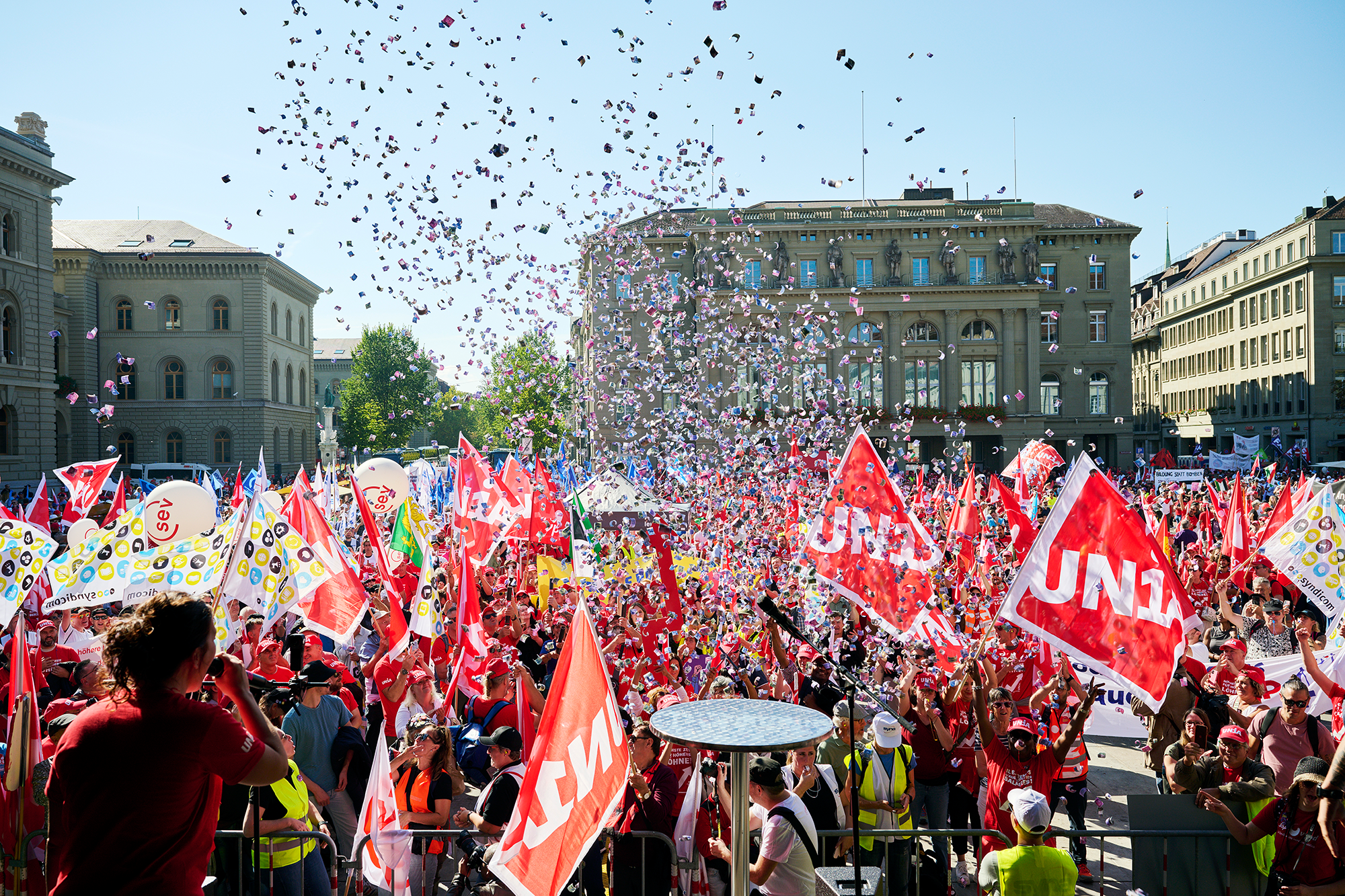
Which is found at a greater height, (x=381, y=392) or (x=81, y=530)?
(x=381, y=392)

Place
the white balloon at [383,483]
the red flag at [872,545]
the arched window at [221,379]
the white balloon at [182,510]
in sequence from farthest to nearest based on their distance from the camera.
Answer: the arched window at [221,379] < the white balloon at [383,483] < the white balloon at [182,510] < the red flag at [872,545]

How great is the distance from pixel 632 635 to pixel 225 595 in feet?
13.0

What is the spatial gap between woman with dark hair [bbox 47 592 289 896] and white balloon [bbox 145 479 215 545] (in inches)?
490

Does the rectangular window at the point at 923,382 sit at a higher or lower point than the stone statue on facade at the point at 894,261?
lower

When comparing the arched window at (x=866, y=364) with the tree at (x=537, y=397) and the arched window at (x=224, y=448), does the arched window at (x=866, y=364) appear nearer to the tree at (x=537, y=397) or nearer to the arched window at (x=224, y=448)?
the tree at (x=537, y=397)

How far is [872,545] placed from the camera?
910 cm

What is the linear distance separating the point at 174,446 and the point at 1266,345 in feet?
236

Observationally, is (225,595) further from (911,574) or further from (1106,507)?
(1106,507)

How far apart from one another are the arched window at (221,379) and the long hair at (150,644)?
62436 mm

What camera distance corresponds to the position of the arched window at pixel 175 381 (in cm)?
5919

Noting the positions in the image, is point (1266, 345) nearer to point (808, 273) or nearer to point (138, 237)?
point (808, 273)

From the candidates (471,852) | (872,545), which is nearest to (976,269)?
(872,545)

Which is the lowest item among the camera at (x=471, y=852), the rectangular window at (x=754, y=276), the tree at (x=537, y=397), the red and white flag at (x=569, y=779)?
the camera at (x=471, y=852)

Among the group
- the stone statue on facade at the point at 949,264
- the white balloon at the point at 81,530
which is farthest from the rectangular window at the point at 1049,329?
the white balloon at the point at 81,530
